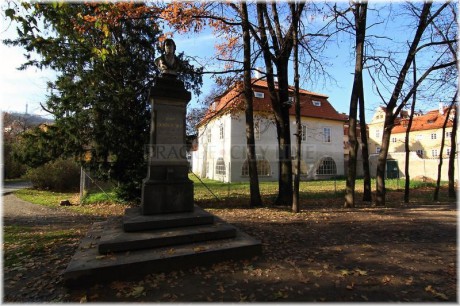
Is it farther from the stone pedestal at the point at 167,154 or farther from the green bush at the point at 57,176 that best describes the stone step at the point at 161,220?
the green bush at the point at 57,176

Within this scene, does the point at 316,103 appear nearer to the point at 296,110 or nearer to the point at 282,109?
the point at 282,109

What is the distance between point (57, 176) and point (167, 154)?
16.9m

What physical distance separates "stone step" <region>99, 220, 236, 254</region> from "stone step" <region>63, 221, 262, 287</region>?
0.10 metres

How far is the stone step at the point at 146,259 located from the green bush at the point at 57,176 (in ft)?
55.4

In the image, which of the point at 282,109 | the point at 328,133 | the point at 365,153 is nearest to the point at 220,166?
the point at 328,133

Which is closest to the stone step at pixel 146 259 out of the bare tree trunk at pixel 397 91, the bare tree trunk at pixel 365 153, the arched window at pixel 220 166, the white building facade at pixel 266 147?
the bare tree trunk at pixel 397 91

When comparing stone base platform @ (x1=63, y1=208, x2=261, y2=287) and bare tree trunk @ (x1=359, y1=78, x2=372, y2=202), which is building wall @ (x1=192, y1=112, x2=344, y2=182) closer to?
bare tree trunk @ (x1=359, y1=78, x2=372, y2=202)

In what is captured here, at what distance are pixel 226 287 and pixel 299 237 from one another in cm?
296

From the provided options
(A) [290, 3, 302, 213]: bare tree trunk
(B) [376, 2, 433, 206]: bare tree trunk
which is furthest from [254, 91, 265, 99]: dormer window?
(A) [290, 3, 302, 213]: bare tree trunk

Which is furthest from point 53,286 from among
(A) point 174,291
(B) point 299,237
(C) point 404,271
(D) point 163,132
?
(C) point 404,271

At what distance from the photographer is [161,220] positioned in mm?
5508

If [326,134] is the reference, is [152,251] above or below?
below

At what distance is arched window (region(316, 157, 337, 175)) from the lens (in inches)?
1231

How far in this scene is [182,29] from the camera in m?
10.6
